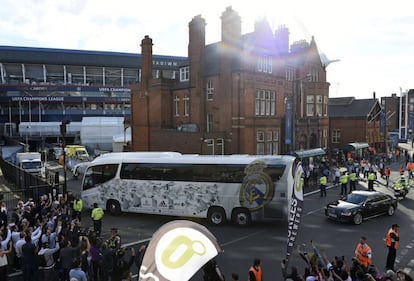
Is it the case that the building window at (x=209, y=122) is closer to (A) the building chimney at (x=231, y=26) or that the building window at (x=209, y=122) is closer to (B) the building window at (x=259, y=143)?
(B) the building window at (x=259, y=143)

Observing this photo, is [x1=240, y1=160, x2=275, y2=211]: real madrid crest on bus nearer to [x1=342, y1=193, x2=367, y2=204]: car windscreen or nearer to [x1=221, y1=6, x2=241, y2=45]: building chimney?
[x1=342, y1=193, x2=367, y2=204]: car windscreen

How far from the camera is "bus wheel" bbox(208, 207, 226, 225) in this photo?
1742 cm

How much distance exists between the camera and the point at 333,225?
17125mm

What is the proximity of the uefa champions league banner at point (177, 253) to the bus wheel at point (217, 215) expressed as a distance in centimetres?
1211

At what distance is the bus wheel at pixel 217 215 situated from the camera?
17422mm

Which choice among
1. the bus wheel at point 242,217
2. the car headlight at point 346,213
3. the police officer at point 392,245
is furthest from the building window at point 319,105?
the police officer at point 392,245

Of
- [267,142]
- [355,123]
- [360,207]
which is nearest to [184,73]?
[267,142]

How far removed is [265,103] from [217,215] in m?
18.4

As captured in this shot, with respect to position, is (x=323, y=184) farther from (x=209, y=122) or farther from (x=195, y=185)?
(x=209, y=122)

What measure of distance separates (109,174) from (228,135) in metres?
14.2

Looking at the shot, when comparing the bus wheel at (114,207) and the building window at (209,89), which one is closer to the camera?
the bus wheel at (114,207)

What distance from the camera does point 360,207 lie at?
17.2 metres

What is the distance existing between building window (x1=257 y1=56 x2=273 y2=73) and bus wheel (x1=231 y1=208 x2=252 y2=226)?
1892 cm

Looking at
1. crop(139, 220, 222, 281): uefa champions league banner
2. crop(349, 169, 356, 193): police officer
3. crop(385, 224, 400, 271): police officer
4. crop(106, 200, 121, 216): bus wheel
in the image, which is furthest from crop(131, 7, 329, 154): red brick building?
crop(139, 220, 222, 281): uefa champions league banner
